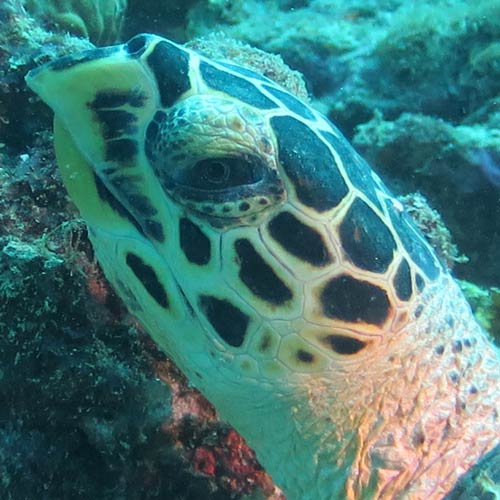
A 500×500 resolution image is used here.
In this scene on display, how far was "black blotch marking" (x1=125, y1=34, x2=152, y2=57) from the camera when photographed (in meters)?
1.44

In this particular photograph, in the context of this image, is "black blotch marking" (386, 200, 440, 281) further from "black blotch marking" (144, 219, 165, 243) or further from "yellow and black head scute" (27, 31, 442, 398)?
"black blotch marking" (144, 219, 165, 243)

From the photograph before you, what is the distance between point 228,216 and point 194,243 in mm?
111

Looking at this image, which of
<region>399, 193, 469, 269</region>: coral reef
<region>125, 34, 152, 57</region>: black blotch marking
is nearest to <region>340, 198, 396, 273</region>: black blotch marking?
<region>125, 34, 152, 57</region>: black blotch marking

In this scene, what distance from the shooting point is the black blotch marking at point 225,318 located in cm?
143

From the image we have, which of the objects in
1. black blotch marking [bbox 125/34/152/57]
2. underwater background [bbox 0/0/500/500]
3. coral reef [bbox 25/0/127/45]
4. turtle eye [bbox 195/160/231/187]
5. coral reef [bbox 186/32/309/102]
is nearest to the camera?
turtle eye [bbox 195/160/231/187]

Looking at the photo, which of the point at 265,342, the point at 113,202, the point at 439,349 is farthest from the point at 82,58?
the point at 439,349

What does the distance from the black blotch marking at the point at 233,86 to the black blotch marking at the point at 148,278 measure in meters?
0.47

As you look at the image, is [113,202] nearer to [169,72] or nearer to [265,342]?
[169,72]

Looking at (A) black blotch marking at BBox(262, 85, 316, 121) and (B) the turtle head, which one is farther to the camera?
(A) black blotch marking at BBox(262, 85, 316, 121)

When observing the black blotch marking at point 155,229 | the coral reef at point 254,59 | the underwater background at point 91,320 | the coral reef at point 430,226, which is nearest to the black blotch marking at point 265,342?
the black blotch marking at point 155,229

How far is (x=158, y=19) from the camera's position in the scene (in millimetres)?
6492

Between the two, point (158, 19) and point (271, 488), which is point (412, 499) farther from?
point (158, 19)

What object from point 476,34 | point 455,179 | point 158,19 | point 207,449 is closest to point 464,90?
point 476,34

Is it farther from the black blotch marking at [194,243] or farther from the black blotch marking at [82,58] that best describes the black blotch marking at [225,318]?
the black blotch marking at [82,58]
